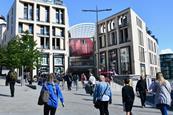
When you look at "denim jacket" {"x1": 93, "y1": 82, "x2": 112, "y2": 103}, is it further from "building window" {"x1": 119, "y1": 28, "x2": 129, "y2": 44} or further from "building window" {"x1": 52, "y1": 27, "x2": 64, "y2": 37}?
"building window" {"x1": 52, "y1": 27, "x2": 64, "y2": 37}

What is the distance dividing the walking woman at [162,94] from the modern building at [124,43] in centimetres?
5461

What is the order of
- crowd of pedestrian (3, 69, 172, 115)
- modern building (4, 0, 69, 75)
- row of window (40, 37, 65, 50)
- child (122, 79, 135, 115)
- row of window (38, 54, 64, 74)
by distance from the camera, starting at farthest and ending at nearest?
row of window (40, 37, 65, 50) → row of window (38, 54, 64, 74) → modern building (4, 0, 69, 75) → child (122, 79, 135, 115) → crowd of pedestrian (3, 69, 172, 115)

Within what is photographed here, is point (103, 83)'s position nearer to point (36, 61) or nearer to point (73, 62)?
point (36, 61)

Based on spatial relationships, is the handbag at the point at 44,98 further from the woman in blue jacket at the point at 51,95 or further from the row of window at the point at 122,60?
the row of window at the point at 122,60

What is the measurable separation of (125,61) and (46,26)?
20.0 m

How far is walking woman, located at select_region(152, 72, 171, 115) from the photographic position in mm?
7866

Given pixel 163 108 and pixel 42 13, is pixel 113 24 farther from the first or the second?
pixel 163 108

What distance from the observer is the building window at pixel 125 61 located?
66.9m

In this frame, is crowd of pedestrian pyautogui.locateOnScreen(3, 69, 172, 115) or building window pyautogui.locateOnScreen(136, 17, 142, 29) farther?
building window pyautogui.locateOnScreen(136, 17, 142, 29)

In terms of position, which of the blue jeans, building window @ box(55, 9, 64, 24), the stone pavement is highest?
building window @ box(55, 9, 64, 24)

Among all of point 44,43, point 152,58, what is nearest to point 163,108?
point 44,43

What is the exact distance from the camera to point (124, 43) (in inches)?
2709

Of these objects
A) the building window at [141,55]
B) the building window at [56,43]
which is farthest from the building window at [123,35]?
the building window at [56,43]

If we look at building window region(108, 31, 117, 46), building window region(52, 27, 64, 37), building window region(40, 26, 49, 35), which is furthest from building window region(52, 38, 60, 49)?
building window region(108, 31, 117, 46)
